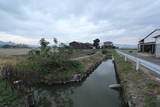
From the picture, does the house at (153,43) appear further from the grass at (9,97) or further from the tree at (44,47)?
the grass at (9,97)

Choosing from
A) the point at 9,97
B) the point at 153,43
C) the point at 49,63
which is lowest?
the point at 9,97

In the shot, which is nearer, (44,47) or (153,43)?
(44,47)

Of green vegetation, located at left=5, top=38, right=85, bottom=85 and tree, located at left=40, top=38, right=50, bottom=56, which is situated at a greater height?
tree, located at left=40, top=38, right=50, bottom=56

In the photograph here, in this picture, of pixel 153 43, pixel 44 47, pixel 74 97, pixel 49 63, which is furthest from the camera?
pixel 153 43

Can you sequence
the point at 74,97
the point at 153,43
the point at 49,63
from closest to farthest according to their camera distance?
1. the point at 74,97
2. the point at 49,63
3. the point at 153,43

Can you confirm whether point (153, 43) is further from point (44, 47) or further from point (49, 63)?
point (44, 47)

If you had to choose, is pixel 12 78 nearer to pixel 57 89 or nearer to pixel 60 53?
pixel 57 89

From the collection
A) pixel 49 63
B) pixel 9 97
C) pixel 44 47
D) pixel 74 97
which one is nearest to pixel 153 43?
pixel 74 97

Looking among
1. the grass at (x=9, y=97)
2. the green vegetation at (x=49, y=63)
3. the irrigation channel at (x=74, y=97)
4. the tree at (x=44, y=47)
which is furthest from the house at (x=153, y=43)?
the grass at (x=9, y=97)

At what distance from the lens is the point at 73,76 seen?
880cm

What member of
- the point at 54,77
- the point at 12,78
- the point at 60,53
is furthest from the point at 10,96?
the point at 60,53

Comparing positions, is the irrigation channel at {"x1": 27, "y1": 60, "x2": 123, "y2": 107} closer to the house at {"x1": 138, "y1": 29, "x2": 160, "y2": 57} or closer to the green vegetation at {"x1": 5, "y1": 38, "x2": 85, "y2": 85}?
the green vegetation at {"x1": 5, "y1": 38, "x2": 85, "y2": 85}

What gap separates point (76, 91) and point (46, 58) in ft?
14.5

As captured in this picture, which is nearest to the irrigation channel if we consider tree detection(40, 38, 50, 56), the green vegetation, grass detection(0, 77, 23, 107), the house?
grass detection(0, 77, 23, 107)
